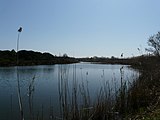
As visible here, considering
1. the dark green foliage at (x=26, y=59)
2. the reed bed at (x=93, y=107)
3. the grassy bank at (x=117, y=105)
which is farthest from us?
the dark green foliage at (x=26, y=59)

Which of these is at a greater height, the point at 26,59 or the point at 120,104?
the point at 26,59

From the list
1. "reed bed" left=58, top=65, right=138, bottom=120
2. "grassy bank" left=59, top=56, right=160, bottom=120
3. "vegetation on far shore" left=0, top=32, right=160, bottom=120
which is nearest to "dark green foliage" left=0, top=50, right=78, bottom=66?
"vegetation on far shore" left=0, top=32, right=160, bottom=120

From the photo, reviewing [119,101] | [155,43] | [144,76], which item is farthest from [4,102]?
[155,43]

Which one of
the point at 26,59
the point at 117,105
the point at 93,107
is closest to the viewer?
the point at 93,107

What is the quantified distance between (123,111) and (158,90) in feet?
7.53

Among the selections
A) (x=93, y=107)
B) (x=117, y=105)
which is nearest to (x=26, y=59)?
(x=117, y=105)

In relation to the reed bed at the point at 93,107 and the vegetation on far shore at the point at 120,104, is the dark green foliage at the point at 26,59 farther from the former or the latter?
the reed bed at the point at 93,107

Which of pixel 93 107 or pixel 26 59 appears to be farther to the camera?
pixel 26 59

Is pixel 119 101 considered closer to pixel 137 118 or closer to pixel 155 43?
pixel 137 118

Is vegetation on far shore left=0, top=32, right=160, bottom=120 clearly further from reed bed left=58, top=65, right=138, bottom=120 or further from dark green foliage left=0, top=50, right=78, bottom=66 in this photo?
dark green foliage left=0, top=50, right=78, bottom=66

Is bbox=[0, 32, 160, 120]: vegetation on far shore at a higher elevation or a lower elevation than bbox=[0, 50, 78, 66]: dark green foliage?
lower

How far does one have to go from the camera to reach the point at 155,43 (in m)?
33.6

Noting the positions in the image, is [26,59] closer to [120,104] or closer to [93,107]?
[120,104]

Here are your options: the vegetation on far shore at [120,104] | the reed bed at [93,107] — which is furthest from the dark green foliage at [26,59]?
the reed bed at [93,107]
